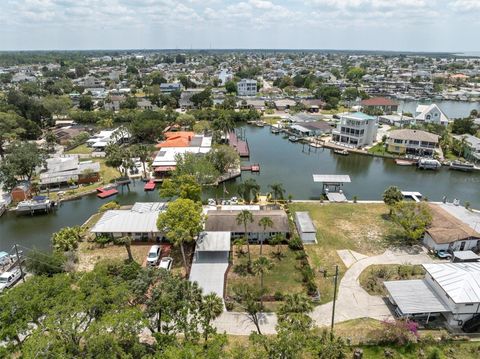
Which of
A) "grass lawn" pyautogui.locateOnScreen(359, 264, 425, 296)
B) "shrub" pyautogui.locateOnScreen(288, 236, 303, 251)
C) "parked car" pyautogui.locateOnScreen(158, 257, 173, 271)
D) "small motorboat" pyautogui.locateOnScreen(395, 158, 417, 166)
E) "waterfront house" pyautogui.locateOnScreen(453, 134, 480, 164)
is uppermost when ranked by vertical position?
"waterfront house" pyautogui.locateOnScreen(453, 134, 480, 164)

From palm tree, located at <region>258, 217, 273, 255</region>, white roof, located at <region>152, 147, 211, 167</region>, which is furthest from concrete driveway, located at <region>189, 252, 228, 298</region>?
white roof, located at <region>152, 147, 211, 167</region>

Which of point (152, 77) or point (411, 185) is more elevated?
point (152, 77)

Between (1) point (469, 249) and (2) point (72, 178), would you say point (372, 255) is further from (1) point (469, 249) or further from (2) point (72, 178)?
(2) point (72, 178)

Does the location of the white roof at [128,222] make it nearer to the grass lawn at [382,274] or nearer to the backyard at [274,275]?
the backyard at [274,275]

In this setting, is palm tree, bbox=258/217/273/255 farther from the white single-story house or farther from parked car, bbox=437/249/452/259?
parked car, bbox=437/249/452/259

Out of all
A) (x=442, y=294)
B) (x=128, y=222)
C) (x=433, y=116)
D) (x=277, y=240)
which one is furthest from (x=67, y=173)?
(x=433, y=116)

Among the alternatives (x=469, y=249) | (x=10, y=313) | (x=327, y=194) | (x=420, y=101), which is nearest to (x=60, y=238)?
(x=10, y=313)
